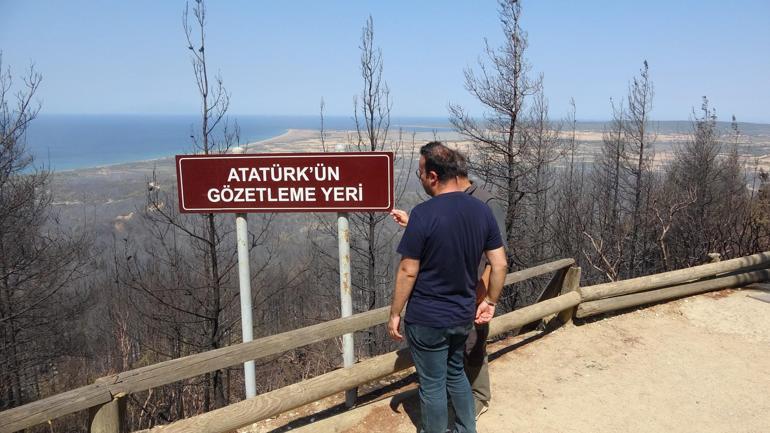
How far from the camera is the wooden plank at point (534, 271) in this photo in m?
4.79

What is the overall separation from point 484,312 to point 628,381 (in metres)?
2.16

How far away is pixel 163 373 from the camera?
9.52ft

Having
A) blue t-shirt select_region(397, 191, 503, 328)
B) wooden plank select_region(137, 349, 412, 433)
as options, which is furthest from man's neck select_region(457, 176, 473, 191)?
wooden plank select_region(137, 349, 412, 433)

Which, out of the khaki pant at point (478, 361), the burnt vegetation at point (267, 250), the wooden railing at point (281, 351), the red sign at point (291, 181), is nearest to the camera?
the wooden railing at point (281, 351)

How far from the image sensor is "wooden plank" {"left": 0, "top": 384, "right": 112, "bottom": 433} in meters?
2.37

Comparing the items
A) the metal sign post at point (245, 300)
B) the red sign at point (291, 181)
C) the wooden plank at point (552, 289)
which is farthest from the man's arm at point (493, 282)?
the wooden plank at point (552, 289)

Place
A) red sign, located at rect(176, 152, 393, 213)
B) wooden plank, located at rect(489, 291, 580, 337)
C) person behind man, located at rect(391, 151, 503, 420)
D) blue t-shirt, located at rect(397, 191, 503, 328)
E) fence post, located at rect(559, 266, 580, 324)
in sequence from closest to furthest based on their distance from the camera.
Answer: blue t-shirt, located at rect(397, 191, 503, 328) → person behind man, located at rect(391, 151, 503, 420) → red sign, located at rect(176, 152, 393, 213) → wooden plank, located at rect(489, 291, 580, 337) → fence post, located at rect(559, 266, 580, 324)

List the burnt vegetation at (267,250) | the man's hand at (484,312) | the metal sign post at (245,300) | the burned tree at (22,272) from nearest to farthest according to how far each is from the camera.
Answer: the man's hand at (484,312) < the metal sign post at (245,300) < the burnt vegetation at (267,250) < the burned tree at (22,272)

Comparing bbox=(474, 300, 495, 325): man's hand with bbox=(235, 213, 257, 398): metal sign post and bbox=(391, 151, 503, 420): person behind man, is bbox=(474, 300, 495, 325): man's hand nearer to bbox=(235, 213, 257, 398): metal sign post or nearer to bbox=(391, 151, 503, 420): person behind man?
bbox=(391, 151, 503, 420): person behind man

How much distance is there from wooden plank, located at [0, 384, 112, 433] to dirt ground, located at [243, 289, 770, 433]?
135 centimetres

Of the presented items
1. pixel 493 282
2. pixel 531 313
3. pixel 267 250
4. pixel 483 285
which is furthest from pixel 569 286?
pixel 267 250

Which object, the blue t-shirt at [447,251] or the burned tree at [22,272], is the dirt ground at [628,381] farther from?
the burned tree at [22,272]

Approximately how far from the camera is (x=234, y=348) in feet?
10.5

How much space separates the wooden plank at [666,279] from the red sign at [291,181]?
116 inches
